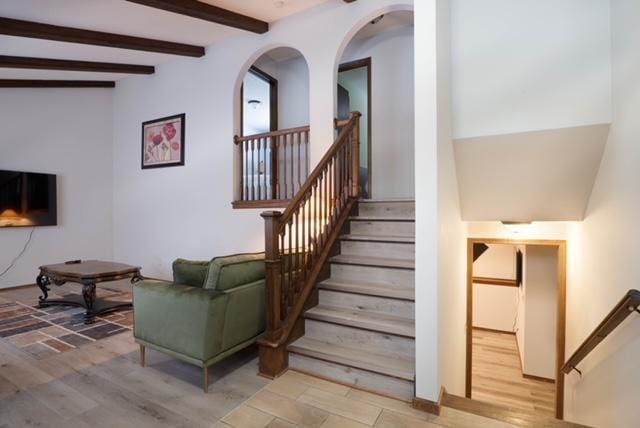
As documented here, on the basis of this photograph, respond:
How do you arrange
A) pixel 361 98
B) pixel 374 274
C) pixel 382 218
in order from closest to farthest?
pixel 374 274, pixel 382 218, pixel 361 98

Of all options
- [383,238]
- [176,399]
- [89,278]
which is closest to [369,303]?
[383,238]

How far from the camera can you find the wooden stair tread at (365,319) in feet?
8.13

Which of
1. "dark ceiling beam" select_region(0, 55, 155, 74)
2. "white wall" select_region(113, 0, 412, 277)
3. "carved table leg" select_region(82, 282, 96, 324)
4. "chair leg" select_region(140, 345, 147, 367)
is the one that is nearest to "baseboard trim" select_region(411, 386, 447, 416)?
"chair leg" select_region(140, 345, 147, 367)

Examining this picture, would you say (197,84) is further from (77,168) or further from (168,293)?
(168,293)

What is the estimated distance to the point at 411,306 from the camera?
265cm

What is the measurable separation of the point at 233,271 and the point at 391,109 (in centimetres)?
380

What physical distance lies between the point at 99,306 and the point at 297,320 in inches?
116

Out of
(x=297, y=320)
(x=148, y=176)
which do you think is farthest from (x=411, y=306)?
(x=148, y=176)

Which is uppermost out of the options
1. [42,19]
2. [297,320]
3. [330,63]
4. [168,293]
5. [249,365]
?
[42,19]

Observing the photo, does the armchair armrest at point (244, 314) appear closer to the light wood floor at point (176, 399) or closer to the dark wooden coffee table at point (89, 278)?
the light wood floor at point (176, 399)

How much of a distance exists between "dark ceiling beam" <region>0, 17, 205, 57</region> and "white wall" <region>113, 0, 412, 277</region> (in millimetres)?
523

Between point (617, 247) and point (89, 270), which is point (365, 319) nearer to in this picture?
point (617, 247)

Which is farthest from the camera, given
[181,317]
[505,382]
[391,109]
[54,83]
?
[54,83]

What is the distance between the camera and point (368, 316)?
8.84ft
